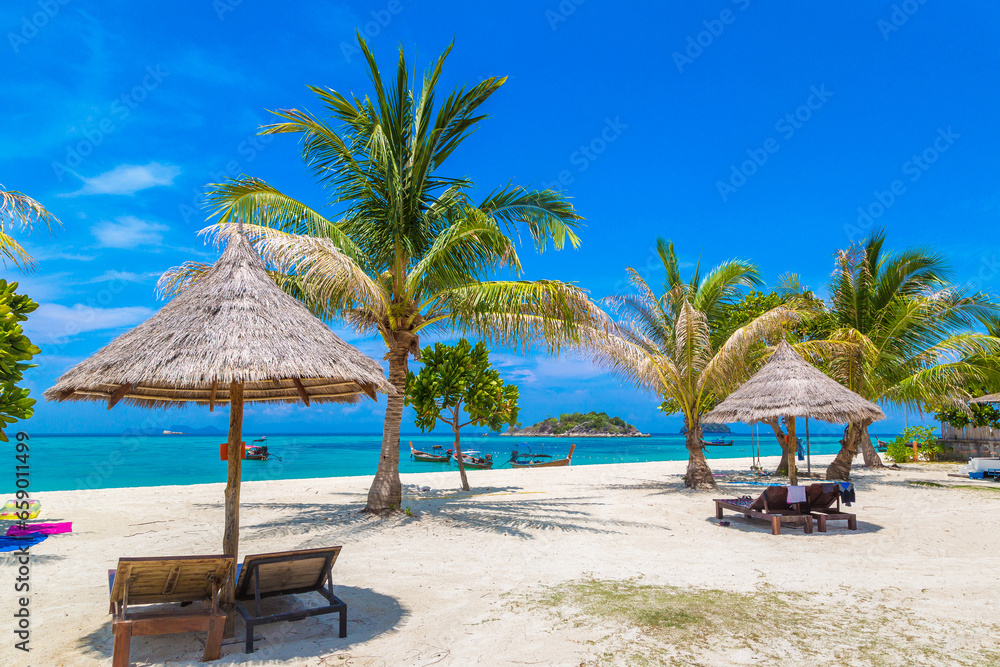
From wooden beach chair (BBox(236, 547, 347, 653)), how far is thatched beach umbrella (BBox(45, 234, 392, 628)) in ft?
0.77

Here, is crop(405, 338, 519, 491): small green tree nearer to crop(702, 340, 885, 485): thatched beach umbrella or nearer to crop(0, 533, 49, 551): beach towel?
crop(702, 340, 885, 485): thatched beach umbrella

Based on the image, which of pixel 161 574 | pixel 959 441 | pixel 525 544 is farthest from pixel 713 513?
pixel 959 441

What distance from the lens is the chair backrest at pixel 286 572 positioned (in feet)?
14.3

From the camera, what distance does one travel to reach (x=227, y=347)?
15.6 ft

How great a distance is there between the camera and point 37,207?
21.8ft

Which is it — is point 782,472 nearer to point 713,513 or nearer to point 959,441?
point 713,513

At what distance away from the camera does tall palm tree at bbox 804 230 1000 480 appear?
16.0 metres

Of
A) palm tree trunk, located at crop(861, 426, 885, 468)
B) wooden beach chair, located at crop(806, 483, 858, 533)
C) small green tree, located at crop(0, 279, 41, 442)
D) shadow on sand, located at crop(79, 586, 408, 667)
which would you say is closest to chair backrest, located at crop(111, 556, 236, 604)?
shadow on sand, located at crop(79, 586, 408, 667)

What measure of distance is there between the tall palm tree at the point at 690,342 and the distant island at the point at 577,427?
12738 centimetres

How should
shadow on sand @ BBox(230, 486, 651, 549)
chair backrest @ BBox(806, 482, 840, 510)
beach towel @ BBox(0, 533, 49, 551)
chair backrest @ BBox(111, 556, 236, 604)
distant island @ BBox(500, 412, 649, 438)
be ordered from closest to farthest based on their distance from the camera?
chair backrest @ BBox(111, 556, 236, 604), beach towel @ BBox(0, 533, 49, 551), shadow on sand @ BBox(230, 486, 651, 549), chair backrest @ BBox(806, 482, 840, 510), distant island @ BBox(500, 412, 649, 438)

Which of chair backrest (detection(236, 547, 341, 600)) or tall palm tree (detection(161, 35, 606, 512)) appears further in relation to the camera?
tall palm tree (detection(161, 35, 606, 512))

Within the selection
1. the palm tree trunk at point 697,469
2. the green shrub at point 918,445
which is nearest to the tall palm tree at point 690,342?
the palm tree trunk at point 697,469

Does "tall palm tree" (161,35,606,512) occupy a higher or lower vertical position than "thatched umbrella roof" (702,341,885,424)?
higher

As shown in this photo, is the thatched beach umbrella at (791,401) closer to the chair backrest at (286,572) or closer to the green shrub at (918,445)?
the chair backrest at (286,572)
